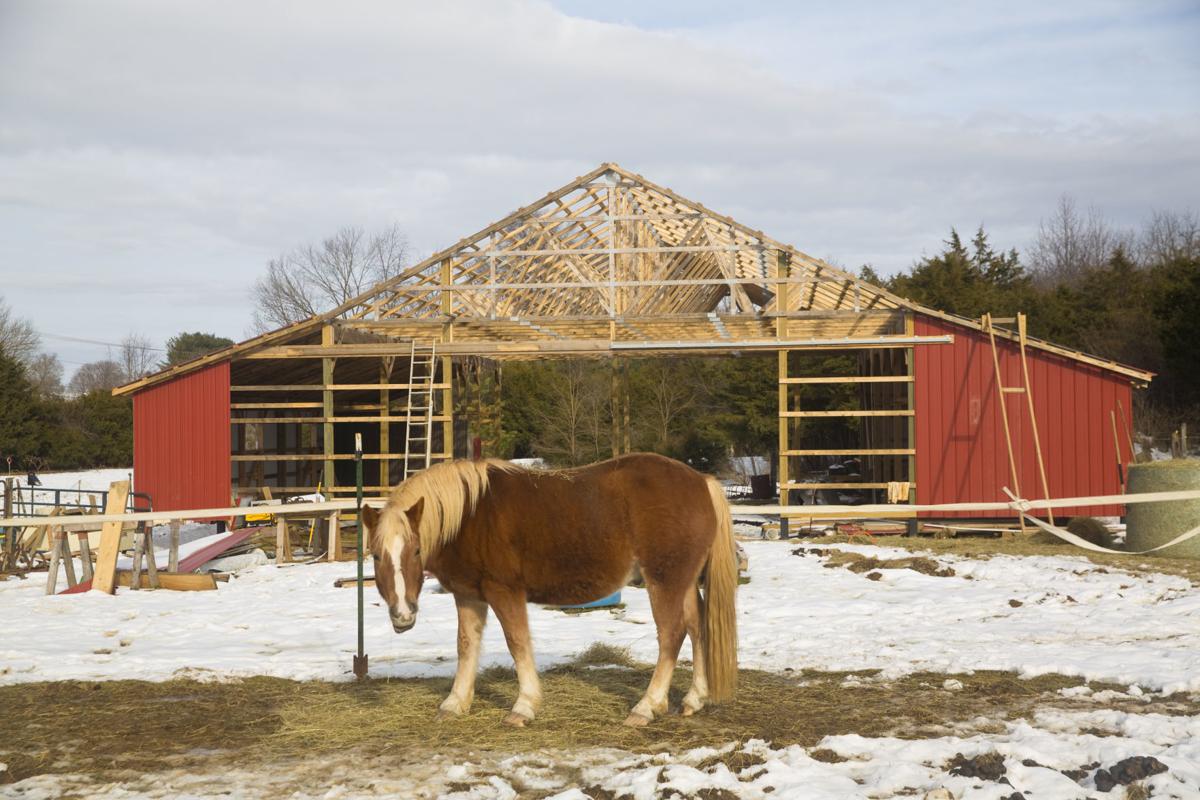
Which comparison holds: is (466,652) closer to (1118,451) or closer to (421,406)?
(421,406)

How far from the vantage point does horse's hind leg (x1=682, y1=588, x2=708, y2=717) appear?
6.24m

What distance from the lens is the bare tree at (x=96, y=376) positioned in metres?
83.5

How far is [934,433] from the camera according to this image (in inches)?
691

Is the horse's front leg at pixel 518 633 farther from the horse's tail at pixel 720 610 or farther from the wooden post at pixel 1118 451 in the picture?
the wooden post at pixel 1118 451

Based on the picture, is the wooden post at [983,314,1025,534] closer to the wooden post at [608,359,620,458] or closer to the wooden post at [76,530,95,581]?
the wooden post at [608,359,620,458]

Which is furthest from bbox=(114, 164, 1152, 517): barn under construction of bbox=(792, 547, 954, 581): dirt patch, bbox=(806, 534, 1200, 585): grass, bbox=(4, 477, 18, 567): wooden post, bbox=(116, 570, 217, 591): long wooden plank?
bbox=(116, 570, 217, 591): long wooden plank

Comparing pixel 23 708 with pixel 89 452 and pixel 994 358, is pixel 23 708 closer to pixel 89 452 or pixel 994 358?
pixel 994 358

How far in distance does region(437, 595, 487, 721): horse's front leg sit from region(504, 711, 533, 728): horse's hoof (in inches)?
14.7

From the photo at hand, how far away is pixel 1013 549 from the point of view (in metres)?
15.3

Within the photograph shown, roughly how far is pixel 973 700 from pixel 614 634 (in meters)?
3.47

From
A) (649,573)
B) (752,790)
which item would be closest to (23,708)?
(649,573)

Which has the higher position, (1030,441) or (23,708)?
(1030,441)

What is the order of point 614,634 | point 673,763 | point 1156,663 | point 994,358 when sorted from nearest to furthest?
point 673,763 → point 1156,663 → point 614,634 → point 994,358

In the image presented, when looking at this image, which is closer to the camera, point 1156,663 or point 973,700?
point 973,700
